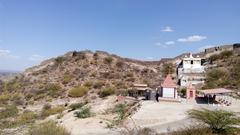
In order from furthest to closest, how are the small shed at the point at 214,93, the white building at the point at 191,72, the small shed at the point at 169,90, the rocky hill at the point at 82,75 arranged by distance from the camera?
the white building at the point at 191,72
the rocky hill at the point at 82,75
the small shed at the point at 169,90
the small shed at the point at 214,93

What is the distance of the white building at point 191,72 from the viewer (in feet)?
→ 169

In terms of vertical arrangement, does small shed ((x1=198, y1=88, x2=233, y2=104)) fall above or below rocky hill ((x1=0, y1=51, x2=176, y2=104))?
below

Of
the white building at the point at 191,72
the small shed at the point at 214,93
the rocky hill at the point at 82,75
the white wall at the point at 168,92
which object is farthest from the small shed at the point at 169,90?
the white building at the point at 191,72

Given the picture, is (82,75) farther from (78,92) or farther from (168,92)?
(168,92)

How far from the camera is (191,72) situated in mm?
55312

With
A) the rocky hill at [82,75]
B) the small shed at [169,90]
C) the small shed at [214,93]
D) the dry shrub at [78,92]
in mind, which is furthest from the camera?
the rocky hill at [82,75]

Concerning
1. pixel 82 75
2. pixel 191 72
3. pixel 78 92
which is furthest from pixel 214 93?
pixel 82 75

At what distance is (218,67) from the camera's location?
5628 centimetres

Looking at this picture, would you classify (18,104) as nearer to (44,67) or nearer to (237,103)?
(44,67)

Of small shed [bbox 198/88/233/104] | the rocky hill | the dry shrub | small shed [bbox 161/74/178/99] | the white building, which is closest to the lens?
small shed [bbox 198/88/233/104]

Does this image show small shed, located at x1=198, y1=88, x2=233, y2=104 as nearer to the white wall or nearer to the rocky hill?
the white wall

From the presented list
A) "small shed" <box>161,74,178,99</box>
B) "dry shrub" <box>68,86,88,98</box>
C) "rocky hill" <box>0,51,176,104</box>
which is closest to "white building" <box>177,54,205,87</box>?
"rocky hill" <box>0,51,176,104</box>

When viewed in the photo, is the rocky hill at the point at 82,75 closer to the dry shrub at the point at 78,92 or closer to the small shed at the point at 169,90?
the dry shrub at the point at 78,92

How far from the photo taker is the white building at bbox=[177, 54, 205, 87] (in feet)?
169
